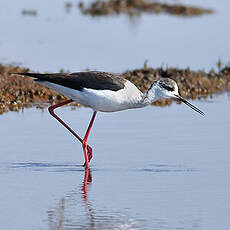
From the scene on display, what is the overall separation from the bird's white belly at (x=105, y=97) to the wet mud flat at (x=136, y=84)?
229 centimetres

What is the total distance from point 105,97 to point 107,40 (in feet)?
30.8

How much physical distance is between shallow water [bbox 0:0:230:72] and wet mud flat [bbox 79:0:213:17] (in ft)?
1.61

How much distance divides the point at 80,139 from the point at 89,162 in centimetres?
42

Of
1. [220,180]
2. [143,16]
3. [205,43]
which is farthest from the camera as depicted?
[143,16]

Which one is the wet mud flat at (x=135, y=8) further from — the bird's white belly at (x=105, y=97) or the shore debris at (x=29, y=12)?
the bird's white belly at (x=105, y=97)

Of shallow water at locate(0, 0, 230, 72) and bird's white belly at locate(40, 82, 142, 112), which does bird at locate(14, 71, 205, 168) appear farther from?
shallow water at locate(0, 0, 230, 72)

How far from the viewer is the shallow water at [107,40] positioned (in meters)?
15.8

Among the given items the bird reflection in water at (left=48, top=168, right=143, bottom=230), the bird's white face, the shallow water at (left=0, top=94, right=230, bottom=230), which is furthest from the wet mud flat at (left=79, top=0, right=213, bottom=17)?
the bird reflection in water at (left=48, top=168, right=143, bottom=230)

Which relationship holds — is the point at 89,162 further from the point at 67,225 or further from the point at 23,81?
the point at 23,81

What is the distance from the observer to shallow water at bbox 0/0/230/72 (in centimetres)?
1584

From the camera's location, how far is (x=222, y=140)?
10258 mm

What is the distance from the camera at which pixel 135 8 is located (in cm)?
2512

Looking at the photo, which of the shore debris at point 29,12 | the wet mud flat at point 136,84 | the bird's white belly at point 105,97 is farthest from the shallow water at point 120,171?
the shore debris at point 29,12

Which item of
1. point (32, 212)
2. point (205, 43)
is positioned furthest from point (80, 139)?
point (205, 43)
